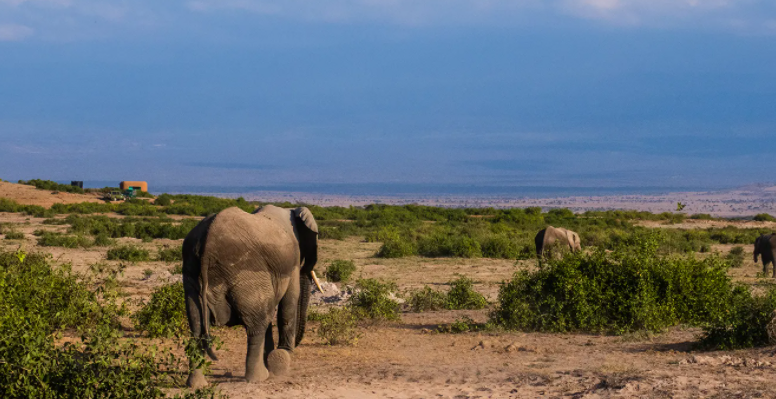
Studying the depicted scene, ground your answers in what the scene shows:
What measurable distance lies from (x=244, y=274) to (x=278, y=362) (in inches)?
55.1

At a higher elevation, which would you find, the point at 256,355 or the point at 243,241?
the point at 243,241

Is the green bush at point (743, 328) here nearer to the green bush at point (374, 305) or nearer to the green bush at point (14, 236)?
the green bush at point (374, 305)

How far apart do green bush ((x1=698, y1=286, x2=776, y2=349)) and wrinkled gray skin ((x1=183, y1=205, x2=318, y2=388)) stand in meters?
5.51

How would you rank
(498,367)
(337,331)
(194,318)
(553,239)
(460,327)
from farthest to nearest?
(553,239), (460,327), (337,331), (498,367), (194,318)

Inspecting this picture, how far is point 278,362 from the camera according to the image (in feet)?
27.7

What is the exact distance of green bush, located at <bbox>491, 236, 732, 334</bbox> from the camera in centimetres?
1133

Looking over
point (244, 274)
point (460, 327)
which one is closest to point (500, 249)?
point (460, 327)

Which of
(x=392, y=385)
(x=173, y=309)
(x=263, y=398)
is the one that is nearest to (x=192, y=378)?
(x=263, y=398)

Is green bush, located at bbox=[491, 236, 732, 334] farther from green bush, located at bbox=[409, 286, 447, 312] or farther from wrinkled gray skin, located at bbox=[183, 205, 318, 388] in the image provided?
wrinkled gray skin, located at bbox=[183, 205, 318, 388]

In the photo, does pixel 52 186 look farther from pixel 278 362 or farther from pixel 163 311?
pixel 278 362

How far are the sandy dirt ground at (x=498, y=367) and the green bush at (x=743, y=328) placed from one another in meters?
0.32

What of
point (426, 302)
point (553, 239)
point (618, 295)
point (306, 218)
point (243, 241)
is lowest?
point (426, 302)

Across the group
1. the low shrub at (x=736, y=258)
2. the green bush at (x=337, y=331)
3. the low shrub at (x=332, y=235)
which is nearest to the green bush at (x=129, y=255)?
the low shrub at (x=332, y=235)

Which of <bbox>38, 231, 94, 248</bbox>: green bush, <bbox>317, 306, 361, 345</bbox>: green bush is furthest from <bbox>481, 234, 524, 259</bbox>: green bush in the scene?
<bbox>317, 306, 361, 345</bbox>: green bush
